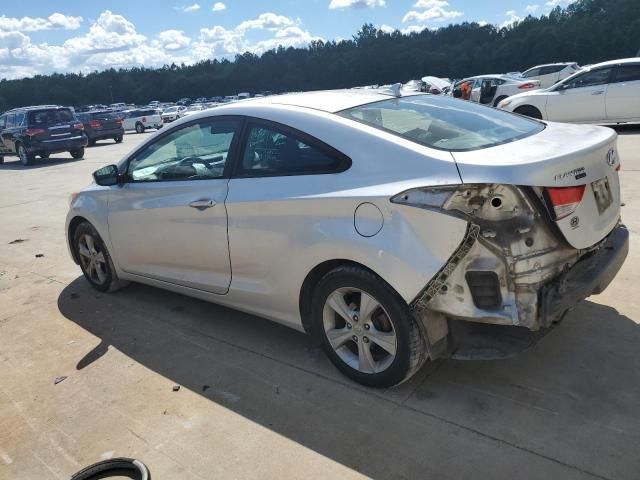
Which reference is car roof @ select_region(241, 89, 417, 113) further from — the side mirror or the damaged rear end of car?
the side mirror

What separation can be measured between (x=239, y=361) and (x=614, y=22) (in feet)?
274

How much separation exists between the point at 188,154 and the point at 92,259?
65.5 inches

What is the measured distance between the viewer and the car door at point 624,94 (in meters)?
11.4

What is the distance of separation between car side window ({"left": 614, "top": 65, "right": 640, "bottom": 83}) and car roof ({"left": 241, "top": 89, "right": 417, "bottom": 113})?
9.86m

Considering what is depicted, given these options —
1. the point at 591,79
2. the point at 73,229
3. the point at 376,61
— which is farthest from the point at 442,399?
the point at 376,61

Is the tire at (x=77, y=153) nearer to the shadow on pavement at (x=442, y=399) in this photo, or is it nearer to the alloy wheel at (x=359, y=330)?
the shadow on pavement at (x=442, y=399)

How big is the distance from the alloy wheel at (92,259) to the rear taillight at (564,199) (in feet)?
12.3

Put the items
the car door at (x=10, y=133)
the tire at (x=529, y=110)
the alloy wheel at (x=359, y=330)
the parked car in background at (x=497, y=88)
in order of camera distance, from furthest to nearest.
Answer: the car door at (x=10, y=133) < the parked car in background at (x=497, y=88) < the tire at (x=529, y=110) < the alloy wheel at (x=359, y=330)

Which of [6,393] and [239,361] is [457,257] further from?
[6,393]

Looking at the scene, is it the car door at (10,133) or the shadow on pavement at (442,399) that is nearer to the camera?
the shadow on pavement at (442,399)

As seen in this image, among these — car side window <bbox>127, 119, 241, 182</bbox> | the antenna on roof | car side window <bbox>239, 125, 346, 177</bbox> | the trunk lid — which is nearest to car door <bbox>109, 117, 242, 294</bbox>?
car side window <bbox>127, 119, 241, 182</bbox>

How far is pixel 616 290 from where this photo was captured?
13.4 ft

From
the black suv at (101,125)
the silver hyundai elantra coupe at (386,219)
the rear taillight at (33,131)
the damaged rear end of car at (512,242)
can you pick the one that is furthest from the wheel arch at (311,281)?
the black suv at (101,125)

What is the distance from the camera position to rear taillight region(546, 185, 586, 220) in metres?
2.58
